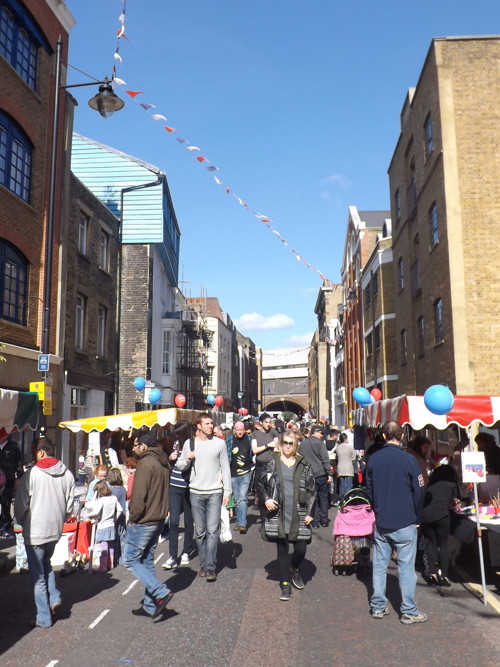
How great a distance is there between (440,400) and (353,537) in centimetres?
214

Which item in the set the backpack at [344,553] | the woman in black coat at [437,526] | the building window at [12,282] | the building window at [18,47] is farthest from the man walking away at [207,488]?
the building window at [18,47]

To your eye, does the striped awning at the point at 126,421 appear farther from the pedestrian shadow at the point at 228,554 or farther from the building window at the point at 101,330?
the building window at the point at 101,330

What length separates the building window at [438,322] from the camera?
18914 mm

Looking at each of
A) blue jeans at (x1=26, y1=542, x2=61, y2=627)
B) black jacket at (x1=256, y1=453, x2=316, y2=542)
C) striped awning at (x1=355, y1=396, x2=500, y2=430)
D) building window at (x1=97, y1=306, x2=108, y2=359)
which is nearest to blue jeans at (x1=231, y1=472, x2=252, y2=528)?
striped awning at (x1=355, y1=396, x2=500, y2=430)

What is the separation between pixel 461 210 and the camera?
17609 millimetres

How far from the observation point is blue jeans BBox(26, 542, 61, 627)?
577 centimetres

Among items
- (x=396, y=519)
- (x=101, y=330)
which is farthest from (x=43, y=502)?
(x=101, y=330)

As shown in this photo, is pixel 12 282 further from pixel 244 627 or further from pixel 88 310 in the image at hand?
pixel 244 627

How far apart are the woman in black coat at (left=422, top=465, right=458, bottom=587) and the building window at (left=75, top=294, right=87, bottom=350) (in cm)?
1447

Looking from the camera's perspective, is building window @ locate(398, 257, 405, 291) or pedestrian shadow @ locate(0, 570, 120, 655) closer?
pedestrian shadow @ locate(0, 570, 120, 655)

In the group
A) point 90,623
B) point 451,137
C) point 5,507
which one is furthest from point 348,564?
point 451,137

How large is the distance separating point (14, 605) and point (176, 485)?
2.50m

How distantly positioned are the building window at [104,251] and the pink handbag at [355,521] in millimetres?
16473

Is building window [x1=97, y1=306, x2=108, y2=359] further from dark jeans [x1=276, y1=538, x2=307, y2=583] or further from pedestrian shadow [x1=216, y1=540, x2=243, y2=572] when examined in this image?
dark jeans [x1=276, y1=538, x2=307, y2=583]
